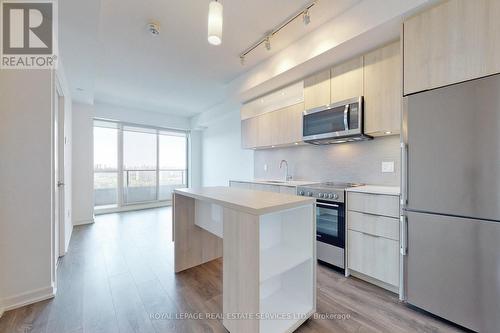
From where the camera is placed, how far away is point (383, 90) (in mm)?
2344

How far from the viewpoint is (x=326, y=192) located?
255cm

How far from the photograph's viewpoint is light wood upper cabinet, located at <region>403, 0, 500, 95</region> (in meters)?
1.49

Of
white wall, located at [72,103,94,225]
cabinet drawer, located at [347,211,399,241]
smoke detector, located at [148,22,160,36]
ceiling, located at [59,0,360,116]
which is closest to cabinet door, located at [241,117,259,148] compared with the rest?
ceiling, located at [59,0,360,116]

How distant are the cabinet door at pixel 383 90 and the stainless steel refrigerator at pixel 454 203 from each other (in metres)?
0.41

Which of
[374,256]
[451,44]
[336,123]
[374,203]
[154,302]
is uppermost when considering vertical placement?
[451,44]

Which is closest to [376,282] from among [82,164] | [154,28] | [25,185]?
[25,185]

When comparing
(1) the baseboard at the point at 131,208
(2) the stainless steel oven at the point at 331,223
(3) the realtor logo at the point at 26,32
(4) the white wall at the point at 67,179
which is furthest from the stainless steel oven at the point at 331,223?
(1) the baseboard at the point at 131,208

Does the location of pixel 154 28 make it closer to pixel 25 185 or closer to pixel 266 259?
pixel 25 185

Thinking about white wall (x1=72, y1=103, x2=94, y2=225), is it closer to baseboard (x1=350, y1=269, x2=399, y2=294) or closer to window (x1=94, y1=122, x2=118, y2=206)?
window (x1=94, y1=122, x2=118, y2=206)

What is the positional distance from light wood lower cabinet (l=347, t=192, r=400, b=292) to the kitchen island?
883 mm

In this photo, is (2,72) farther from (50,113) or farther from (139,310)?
(139,310)

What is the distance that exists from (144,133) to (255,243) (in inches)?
230

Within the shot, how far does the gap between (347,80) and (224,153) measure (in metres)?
3.79

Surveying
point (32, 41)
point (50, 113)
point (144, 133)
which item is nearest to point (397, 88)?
point (50, 113)
